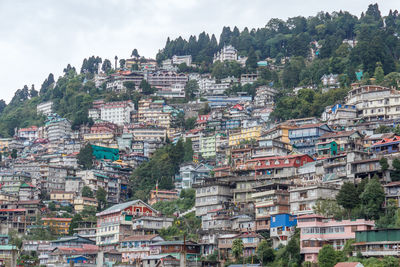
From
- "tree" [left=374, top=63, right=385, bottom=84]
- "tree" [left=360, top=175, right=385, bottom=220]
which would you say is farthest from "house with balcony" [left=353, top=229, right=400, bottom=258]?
"tree" [left=374, top=63, right=385, bottom=84]

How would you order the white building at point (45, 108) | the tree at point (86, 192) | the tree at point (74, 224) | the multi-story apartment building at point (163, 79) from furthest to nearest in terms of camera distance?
A: the white building at point (45, 108), the multi-story apartment building at point (163, 79), the tree at point (86, 192), the tree at point (74, 224)

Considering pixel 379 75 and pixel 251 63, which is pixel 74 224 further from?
pixel 251 63

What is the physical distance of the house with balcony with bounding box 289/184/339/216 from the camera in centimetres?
6806

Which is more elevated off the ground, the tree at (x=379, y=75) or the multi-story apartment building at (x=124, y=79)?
the multi-story apartment building at (x=124, y=79)

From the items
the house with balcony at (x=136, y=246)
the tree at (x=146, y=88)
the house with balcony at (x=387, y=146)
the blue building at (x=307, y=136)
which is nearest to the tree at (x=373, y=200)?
the house with balcony at (x=387, y=146)

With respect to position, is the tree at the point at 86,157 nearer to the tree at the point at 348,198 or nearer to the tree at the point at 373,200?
the tree at the point at 348,198

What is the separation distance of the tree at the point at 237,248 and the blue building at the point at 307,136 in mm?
24843

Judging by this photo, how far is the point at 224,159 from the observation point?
107125 mm

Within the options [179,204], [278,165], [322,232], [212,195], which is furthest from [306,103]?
[322,232]

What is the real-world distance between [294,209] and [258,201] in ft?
18.0

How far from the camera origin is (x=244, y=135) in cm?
11362

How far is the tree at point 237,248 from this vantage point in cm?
6881

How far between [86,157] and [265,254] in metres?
61.2

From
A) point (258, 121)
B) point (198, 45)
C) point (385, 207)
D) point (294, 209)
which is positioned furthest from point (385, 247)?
point (198, 45)
